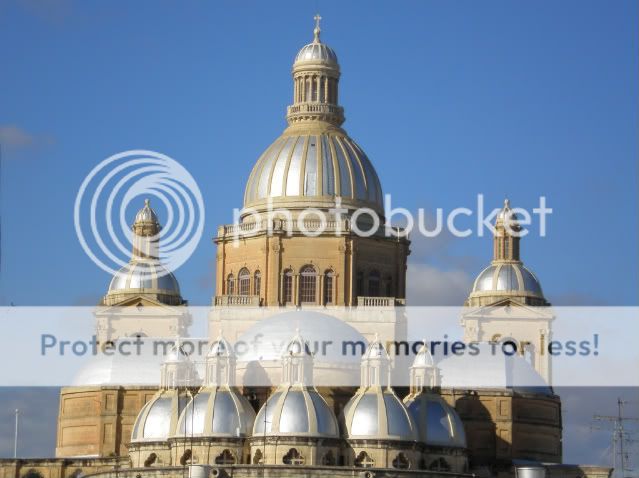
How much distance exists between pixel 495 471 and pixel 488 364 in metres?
7.14

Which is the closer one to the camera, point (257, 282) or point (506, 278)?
point (257, 282)

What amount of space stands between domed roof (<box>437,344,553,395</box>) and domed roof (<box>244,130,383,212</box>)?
39.6 feet

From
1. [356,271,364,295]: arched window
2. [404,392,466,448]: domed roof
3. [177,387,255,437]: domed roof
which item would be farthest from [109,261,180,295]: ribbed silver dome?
[404,392,466,448]: domed roof

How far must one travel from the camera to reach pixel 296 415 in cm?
12150

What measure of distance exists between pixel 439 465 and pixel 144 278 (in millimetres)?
Result: 33242

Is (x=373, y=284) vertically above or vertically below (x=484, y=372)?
above

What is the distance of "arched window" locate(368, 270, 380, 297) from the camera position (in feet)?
463

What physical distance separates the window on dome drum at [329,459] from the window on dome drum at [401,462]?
3.39 metres

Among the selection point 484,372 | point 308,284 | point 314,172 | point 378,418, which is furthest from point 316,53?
point 378,418

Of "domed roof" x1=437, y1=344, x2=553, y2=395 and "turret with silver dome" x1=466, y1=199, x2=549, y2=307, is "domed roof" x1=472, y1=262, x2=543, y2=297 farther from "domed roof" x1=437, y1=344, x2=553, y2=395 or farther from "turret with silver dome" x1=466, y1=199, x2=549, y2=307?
"domed roof" x1=437, y1=344, x2=553, y2=395

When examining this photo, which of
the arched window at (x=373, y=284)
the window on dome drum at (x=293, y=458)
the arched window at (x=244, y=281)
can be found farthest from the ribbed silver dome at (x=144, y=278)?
the window on dome drum at (x=293, y=458)

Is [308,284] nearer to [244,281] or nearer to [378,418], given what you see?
[244,281]

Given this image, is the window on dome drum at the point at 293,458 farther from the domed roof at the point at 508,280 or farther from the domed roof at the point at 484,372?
the domed roof at the point at 508,280

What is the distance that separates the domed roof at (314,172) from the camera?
141750 millimetres
